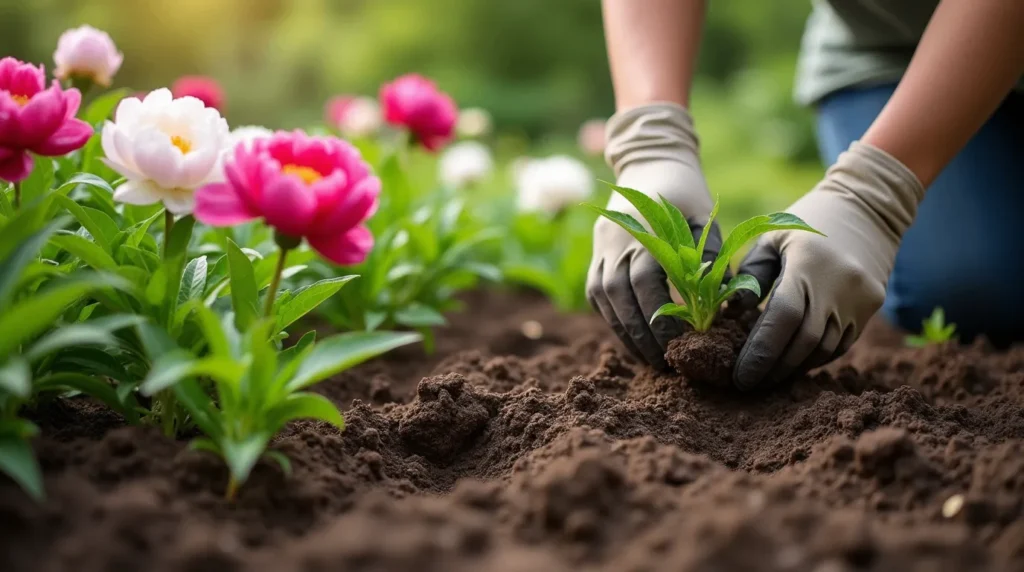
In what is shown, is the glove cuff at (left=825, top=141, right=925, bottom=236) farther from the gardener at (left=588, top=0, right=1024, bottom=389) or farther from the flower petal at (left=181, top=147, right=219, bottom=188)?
the flower petal at (left=181, top=147, right=219, bottom=188)

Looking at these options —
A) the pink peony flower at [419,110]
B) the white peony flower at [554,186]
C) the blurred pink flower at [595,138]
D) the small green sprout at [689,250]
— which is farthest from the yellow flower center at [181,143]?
the blurred pink flower at [595,138]

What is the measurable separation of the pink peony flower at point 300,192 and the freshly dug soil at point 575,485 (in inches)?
12.9

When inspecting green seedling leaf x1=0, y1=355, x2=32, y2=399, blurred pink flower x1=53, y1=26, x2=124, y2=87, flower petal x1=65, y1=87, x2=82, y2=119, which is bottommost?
green seedling leaf x1=0, y1=355, x2=32, y2=399

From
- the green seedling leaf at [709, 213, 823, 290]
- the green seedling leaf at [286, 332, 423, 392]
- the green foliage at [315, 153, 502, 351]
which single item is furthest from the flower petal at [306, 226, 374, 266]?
the green foliage at [315, 153, 502, 351]

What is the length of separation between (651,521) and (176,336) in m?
0.76

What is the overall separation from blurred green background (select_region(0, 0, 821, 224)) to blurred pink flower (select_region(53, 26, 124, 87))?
20.3 ft

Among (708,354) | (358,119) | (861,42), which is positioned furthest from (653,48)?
(358,119)

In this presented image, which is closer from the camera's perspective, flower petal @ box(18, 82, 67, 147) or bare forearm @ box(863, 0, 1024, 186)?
flower petal @ box(18, 82, 67, 147)

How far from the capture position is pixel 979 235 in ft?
8.59

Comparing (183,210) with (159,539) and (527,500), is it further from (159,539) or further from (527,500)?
(527,500)

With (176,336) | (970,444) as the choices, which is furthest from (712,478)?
(176,336)

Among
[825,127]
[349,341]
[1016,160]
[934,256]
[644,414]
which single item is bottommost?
[644,414]

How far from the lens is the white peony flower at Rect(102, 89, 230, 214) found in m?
1.15

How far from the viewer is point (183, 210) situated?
1198 mm
